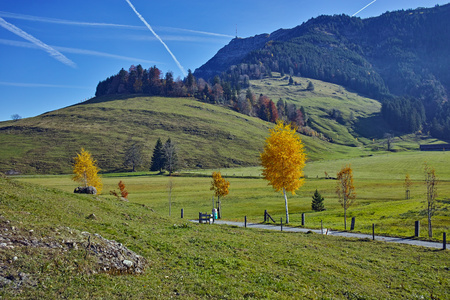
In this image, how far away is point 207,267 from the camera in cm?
1522

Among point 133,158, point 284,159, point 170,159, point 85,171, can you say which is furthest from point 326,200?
point 133,158

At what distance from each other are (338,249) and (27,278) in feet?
72.9

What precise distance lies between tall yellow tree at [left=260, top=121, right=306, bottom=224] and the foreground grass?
21899 millimetres

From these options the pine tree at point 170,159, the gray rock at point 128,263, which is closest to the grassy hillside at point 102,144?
the pine tree at point 170,159

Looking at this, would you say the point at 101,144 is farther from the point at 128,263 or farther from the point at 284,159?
the point at 128,263

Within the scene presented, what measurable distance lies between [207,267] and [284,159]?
3315 centimetres

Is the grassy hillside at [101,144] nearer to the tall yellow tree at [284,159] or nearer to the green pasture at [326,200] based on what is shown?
the green pasture at [326,200]

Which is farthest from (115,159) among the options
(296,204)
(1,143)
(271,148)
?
(271,148)

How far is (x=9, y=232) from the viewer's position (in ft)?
39.8

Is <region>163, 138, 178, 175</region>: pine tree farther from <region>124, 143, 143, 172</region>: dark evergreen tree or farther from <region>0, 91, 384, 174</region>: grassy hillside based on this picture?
<region>124, 143, 143, 172</region>: dark evergreen tree

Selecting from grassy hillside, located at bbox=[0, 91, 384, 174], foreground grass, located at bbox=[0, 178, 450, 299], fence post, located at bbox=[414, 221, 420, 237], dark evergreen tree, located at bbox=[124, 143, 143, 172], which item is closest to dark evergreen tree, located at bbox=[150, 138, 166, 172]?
grassy hillside, located at bbox=[0, 91, 384, 174]

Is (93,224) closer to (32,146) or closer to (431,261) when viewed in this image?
(431,261)

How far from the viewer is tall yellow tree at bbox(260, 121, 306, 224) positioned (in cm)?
4631

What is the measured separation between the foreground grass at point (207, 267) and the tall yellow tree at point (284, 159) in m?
21.9
